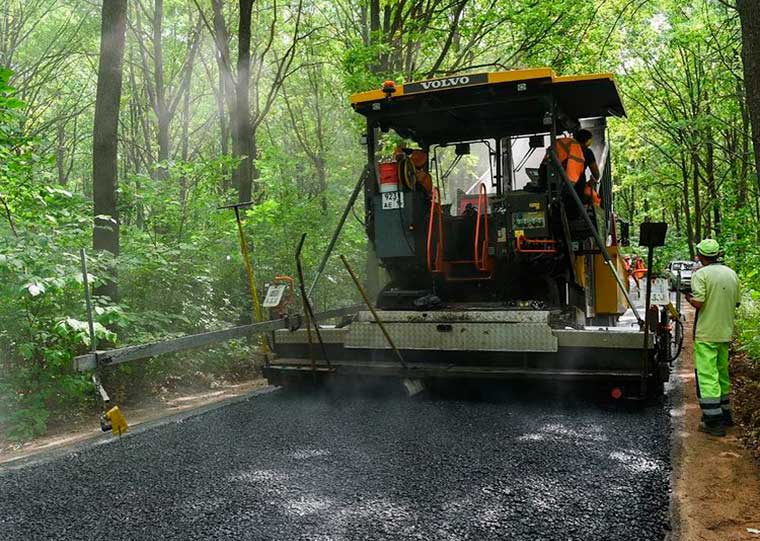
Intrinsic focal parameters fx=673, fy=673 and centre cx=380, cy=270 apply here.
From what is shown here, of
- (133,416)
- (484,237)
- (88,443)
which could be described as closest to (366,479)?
(88,443)

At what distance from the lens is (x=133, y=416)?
24.0ft

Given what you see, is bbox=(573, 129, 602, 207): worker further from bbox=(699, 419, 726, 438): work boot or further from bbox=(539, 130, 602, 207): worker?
bbox=(699, 419, 726, 438): work boot

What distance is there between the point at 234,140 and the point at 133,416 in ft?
25.3

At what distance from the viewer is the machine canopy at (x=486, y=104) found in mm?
6285

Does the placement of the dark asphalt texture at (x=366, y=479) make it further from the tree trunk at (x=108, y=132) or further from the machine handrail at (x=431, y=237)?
the tree trunk at (x=108, y=132)

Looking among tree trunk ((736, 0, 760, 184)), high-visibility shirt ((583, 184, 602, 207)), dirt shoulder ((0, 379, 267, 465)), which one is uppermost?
tree trunk ((736, 0, 760, 184))

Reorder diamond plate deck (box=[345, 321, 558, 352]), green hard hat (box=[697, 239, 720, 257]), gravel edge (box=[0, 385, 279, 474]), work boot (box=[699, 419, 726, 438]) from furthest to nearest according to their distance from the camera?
Answer: diamond plate deck (box=[345, 321, 558, 352])
green hard hat (box=[697, 239, 720, 257])
work boot (box=[699, 419, 726, 438])
gravel edge (box=[0, 385, 279, 474])

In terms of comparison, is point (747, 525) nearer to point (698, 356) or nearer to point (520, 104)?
point (698, 356)

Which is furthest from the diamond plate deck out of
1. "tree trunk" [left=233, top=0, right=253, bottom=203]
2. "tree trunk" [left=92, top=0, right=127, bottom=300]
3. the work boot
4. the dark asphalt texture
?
"tree trunk" [left=233, top=0, right=253, bottom=203]

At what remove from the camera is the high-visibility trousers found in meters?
5.37

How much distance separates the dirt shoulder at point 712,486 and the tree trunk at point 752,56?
232 centimetres

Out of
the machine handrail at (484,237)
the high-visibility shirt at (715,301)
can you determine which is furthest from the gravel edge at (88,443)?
the high-visibility shirt at (715,301)

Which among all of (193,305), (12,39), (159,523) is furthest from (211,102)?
(159,523)

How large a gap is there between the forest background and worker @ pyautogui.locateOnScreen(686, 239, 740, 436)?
1297 mm
